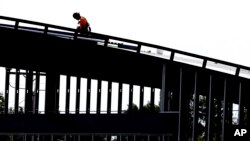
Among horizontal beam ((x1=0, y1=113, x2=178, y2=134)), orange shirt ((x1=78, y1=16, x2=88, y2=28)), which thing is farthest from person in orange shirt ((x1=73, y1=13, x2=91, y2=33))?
horizontal beam ((x1=0, y1=113, x2=178, y2=134))

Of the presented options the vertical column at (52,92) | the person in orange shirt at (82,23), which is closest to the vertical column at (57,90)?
the vertical column at (52,92)

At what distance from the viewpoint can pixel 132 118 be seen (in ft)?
87.8

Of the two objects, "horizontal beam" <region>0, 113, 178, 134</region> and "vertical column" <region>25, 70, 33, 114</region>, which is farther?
"vertical column" <region>25, 70, 33, 114</region>

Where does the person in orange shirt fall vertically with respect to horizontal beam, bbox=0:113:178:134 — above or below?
above

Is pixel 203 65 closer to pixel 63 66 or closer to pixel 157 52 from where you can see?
pixel 157 52

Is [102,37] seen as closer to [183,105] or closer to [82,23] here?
[82,23]

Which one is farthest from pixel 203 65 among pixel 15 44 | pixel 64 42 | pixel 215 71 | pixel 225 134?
pixel 15 44

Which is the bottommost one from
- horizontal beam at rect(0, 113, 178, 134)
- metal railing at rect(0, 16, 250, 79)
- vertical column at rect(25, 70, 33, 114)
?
horizontal beam at rect(0, 113, 178, 134)

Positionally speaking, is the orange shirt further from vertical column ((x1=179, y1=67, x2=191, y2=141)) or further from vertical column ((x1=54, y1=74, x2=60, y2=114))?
vertical column ((x1=54, y1=74, x2=60, y2=114))

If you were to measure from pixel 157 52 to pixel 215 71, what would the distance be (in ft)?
6.98

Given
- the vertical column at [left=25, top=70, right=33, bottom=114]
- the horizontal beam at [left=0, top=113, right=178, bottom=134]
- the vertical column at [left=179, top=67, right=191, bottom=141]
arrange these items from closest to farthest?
the horizontal beam at [left=0, top=113, right=178, bottom=134] → the vertical column at [left=179, top=67, right=191, bottom=141] → the vertical column at [left=25, top=70, right=33, bottom=114]

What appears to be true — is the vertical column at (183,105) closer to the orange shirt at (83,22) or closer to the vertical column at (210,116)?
the vertical column at (210,116)

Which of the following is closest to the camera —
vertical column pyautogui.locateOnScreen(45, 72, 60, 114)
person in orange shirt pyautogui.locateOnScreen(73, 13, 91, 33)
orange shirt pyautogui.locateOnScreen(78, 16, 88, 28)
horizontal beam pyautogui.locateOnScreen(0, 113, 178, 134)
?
person in orange shirt pyautogui.locateOnScreen(73, 13, 91, 33)

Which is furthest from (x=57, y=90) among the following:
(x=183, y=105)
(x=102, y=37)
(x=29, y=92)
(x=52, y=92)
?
(x=183, y=105)
